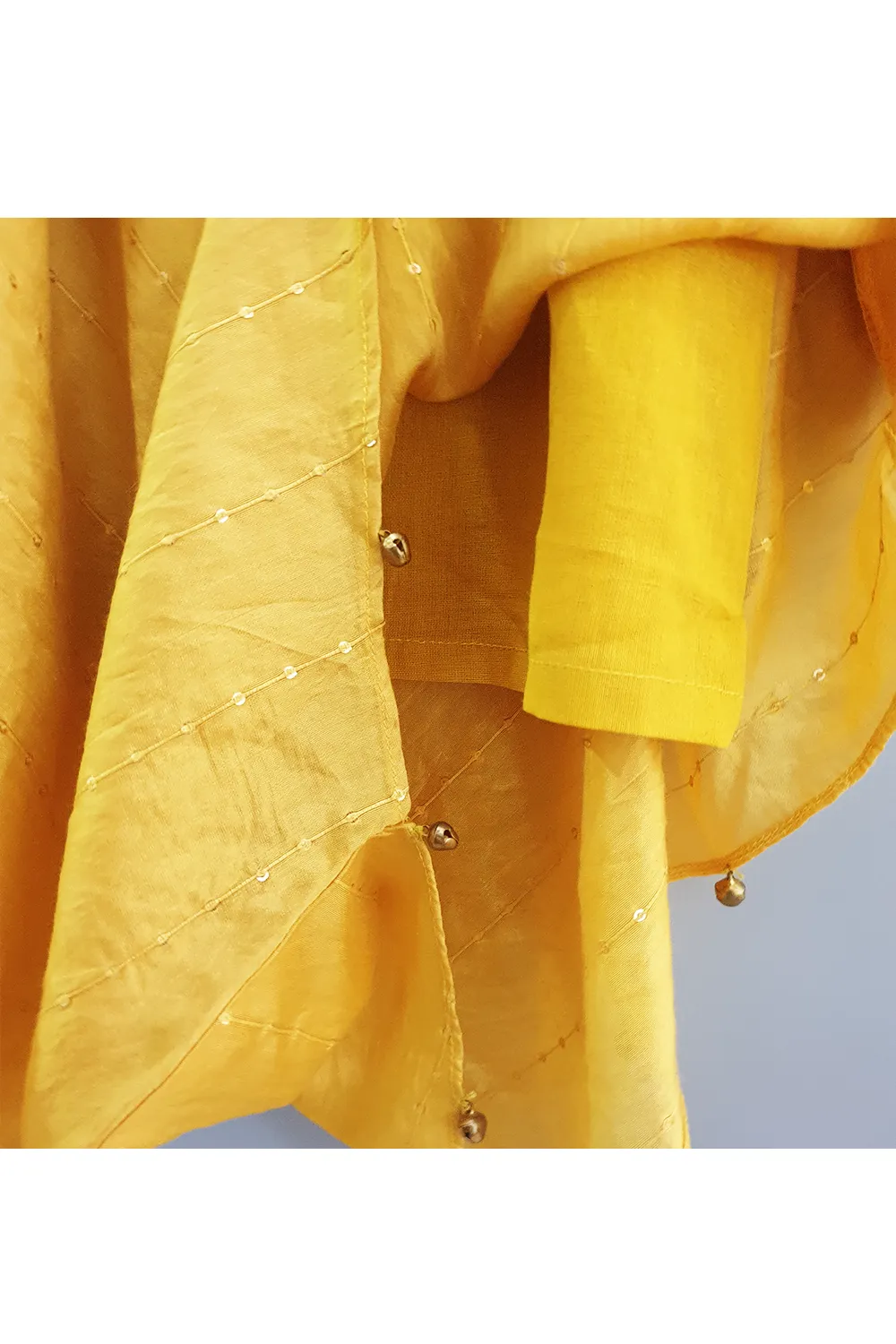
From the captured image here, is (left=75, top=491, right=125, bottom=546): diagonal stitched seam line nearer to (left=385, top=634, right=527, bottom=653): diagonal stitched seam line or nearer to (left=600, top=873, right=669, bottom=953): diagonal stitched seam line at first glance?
(left=385, top=634, right=527, bottom=653): diagonal stitched seam line

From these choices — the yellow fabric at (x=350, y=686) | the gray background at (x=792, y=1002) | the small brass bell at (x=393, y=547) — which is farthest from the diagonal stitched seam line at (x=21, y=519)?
the gray background at (x=792, y=1002)

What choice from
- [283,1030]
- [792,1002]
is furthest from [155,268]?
[792,1002]

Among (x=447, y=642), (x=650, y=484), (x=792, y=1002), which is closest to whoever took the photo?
(x=650, y=484)

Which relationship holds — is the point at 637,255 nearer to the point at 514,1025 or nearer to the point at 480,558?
the point at 480,558

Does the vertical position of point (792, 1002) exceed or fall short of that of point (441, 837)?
it falls short

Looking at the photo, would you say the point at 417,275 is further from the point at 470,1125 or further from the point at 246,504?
the point at 470,1125

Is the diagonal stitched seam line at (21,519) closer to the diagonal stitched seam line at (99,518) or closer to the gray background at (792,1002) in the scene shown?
the diagonal stitched seam line at (99,518)

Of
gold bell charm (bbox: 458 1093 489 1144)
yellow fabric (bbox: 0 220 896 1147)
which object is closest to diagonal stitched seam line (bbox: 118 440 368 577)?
yellow fabric (bbox: 0 220 896 1147)
